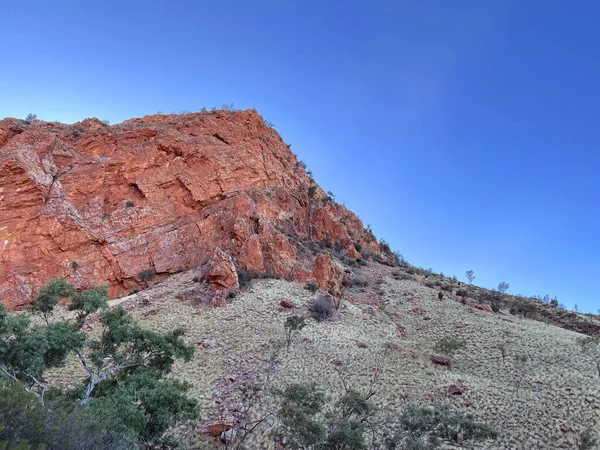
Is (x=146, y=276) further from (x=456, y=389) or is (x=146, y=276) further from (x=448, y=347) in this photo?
(x=456, y=389)

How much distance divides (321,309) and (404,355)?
687cm

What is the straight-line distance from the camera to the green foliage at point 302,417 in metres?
12.1

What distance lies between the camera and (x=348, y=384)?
18.9 metres

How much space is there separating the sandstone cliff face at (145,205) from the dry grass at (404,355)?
430 centimetres

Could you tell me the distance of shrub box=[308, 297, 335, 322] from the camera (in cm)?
2729

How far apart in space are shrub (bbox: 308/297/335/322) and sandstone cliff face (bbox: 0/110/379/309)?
433cm

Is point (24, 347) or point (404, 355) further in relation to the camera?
point (404, 355)

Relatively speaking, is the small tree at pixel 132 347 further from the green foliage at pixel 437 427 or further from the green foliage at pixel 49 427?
the green foliage at pixel 437 427

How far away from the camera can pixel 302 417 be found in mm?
12359

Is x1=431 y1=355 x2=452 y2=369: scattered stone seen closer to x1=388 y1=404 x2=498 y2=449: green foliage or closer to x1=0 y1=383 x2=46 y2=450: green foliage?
x1=388 y1=404 x2=498 y2=449: green foliage

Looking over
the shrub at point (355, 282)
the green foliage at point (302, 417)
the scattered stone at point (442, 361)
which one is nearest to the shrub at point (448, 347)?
the scattered stone at point (442, 361)

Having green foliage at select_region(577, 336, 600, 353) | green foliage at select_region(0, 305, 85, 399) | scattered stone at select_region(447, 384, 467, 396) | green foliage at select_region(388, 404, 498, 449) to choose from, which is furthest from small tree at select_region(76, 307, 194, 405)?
green foliage at select_region(577, 336, 600, 353)

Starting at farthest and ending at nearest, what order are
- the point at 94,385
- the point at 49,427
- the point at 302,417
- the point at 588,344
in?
the point at 588,344
the point at 94,385
the point at 302,417
the point at 49,427

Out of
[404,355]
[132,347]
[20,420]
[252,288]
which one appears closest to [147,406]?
[132,347]
